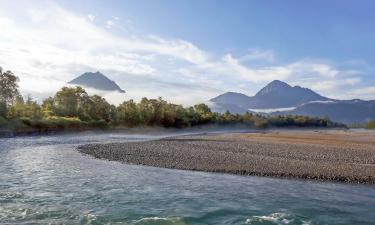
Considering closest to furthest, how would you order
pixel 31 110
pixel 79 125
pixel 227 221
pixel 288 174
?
pixel 227 221 < pixel 288 174 < pixel 31 110 < pixel 79 125

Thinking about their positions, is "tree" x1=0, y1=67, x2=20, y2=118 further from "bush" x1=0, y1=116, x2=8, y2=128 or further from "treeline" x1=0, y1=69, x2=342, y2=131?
"bush" x1=0, y1=116, x2=8, y2=128

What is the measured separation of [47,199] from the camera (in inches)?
922

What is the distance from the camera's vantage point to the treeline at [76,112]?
108m

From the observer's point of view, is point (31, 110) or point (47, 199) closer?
point (47, 199)

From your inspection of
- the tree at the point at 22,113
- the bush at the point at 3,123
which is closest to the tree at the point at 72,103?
the tree at the point at 22,113

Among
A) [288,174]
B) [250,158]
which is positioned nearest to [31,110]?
[250,158]

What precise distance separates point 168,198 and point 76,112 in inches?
5037

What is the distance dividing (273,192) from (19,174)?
19686 millimetres

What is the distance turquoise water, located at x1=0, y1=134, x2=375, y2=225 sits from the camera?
20.2 metres

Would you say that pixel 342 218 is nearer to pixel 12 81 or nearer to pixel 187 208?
pixel 187 208

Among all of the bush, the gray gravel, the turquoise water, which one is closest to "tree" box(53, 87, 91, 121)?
the bush

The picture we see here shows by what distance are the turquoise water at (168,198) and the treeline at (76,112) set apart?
70824 millimetres

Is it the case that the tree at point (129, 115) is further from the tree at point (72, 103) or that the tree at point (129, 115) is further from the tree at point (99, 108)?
the tree at point (72, 103)

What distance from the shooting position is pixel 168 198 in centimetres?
2469
